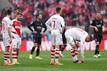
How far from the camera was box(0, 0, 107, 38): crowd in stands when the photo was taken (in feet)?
143

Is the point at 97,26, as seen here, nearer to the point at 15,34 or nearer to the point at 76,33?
the point at 76,33

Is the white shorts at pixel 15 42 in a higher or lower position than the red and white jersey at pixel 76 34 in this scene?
lower

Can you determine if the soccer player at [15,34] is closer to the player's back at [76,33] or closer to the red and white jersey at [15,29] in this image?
the red and white jersey at [15,29]

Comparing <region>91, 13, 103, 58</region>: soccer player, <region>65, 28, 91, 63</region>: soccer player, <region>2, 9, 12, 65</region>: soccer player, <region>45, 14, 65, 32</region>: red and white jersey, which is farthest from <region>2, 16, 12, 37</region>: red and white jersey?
<region>91, 13, 103, 58</region>: soccer player

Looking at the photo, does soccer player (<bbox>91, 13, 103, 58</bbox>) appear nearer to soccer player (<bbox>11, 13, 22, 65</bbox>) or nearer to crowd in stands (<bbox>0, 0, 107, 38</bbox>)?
soccer player (<bbox>11, 13, 22, 65</bbox>)

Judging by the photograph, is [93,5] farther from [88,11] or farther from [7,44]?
[7,44]

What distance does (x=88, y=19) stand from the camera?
43.9 meters

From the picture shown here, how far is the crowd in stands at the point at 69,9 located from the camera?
43594 mm

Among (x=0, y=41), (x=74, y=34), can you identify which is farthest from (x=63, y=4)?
(x=74, y=34)

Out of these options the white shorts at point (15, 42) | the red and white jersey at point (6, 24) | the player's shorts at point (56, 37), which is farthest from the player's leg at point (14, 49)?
the player's shorts at point (56, 37)

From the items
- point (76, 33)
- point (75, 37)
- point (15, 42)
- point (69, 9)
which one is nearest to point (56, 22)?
point (76, 33)

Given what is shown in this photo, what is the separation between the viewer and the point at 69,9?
1763 inches

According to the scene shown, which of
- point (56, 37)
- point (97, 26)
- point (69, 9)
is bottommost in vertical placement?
point (56, 37)

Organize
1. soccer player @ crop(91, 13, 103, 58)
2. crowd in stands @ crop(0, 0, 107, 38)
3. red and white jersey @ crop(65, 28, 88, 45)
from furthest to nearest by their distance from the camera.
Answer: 1. crowd in stands @ crop(0, 0, 107, 38)
2. soccer player @ crop(91, 13, 103, 58)
3. red and white jersey @ crop(65, 28, 88, 45)
